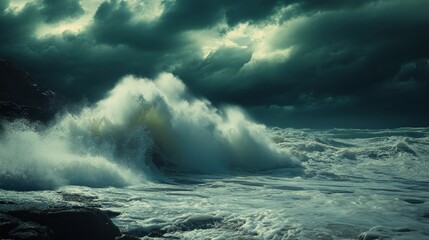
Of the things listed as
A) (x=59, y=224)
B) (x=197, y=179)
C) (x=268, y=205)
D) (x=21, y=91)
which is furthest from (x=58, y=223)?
(x=21, y=91)

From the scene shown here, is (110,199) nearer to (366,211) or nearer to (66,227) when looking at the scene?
(66,227)

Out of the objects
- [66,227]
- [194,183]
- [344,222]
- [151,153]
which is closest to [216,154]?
[151,153]

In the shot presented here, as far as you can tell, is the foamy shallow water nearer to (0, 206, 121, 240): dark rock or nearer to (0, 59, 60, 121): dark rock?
(0, 206, 121, 240): dark rock

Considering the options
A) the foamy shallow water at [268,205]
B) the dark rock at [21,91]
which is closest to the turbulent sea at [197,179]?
the foamy shallow water at [268,205]

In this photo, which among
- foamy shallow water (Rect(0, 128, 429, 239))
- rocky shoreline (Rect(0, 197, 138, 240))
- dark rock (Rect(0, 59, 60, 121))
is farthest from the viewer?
dark rock (Rect(0, 59, 60, 121))

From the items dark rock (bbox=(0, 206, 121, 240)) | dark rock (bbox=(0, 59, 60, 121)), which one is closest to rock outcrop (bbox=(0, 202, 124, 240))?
dark rock (bbox=(0, 206, 121, 240))
